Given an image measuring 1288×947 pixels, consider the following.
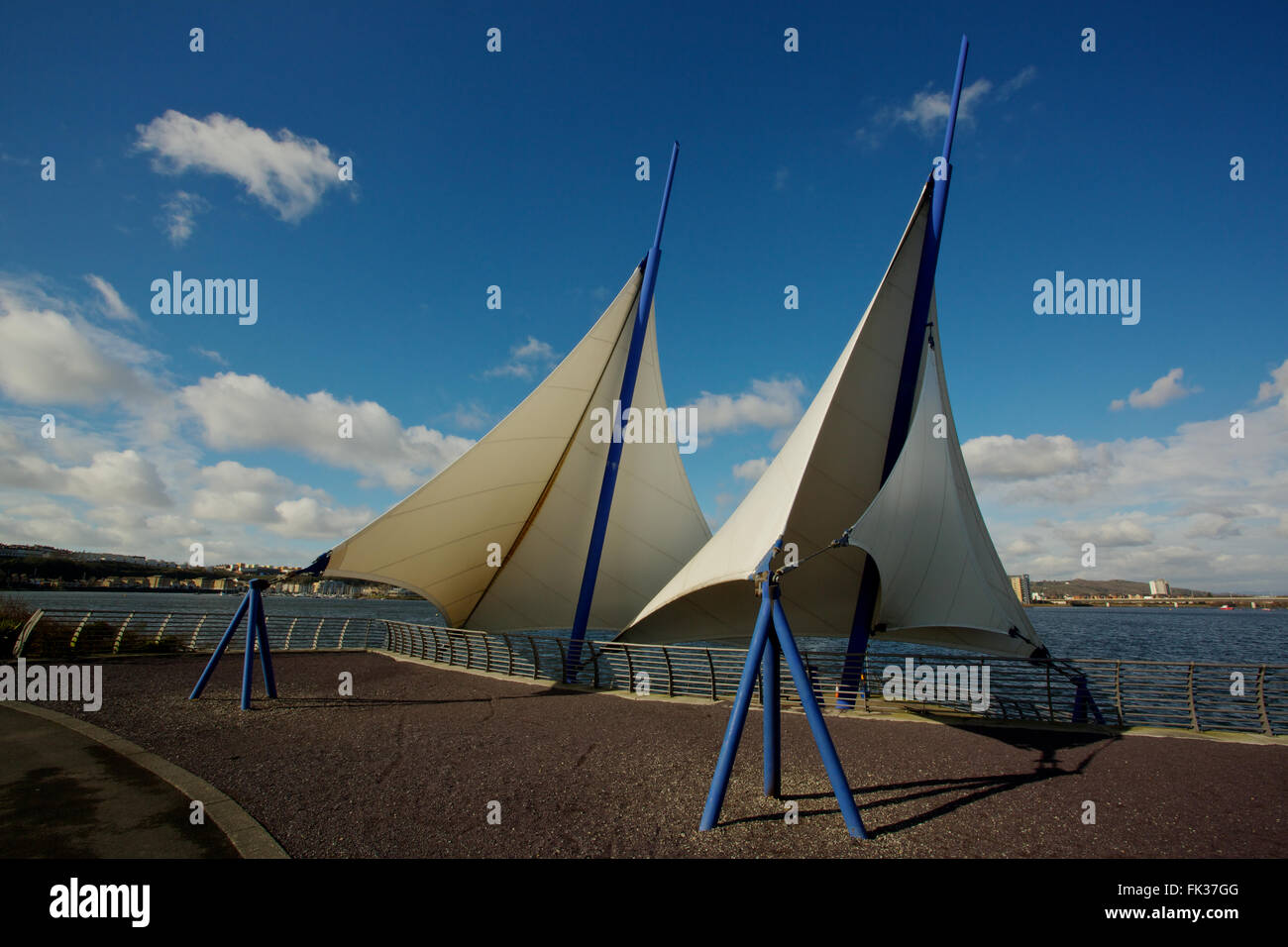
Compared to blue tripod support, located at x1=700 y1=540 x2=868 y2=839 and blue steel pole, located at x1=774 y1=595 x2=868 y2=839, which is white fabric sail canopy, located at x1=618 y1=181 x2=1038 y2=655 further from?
blue steel pole, located at x1=774 y1=595 x2=868 y2=839

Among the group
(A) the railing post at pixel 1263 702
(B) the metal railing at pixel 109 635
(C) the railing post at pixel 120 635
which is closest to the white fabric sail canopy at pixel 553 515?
(B) the metal railing at pixel 109 635

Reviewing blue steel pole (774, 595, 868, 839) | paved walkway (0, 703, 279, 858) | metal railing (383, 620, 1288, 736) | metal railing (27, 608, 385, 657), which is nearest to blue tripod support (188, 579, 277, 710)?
metal railing (27, 608, 385, 657)

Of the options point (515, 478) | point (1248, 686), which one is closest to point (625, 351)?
point (515, 478)

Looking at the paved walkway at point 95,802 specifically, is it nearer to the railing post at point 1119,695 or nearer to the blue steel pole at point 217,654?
the blue steel pole at point 217,654

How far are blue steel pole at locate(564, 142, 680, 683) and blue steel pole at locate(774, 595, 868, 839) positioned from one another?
973 centimetres

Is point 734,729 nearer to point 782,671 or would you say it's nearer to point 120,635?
point 782,671

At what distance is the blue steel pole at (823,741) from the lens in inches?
197

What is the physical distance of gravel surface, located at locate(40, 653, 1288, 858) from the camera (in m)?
4.91

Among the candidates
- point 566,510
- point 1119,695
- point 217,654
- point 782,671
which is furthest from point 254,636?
point 1119,695

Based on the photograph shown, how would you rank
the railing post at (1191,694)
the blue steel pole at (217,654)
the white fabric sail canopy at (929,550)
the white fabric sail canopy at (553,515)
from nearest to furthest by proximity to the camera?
the railing post at (1191,694) → the white fabric sail canopy at (929,550) → the blue steel pole at (217,654) → the white fabric sail canopy at (553,515)

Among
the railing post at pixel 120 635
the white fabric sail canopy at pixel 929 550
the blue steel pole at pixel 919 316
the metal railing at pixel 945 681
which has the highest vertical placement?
the blue steel pole at pixel 919 316

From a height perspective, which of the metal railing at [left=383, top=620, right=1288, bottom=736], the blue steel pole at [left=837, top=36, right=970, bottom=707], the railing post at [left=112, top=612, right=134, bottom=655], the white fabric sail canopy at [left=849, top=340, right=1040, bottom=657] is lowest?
the metal railing at [left=383, top=620, right=1288, bottom=736]
